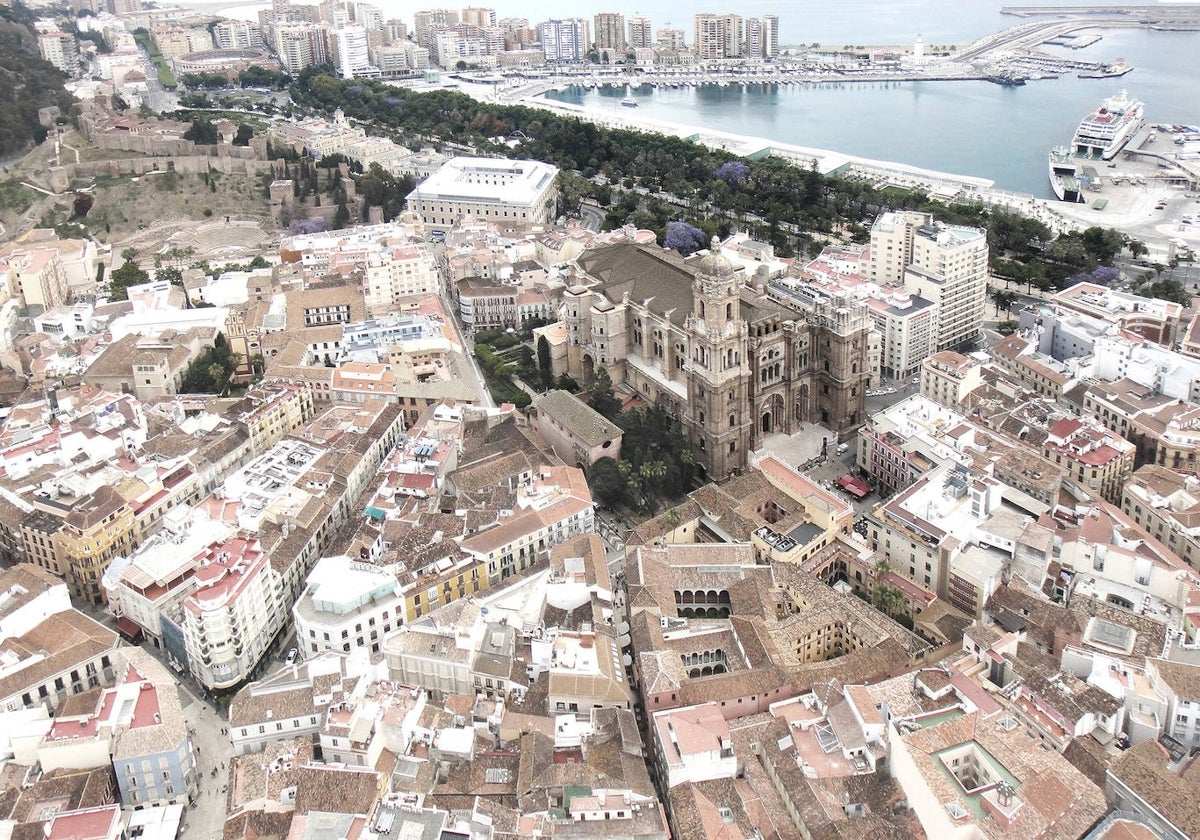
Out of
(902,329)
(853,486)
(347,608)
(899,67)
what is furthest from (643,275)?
(899,67)

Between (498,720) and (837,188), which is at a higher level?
(837,188)

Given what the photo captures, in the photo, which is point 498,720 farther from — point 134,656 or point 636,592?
point 134,656

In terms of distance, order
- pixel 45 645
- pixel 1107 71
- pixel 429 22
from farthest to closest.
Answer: pixel 429 22
pixel 1107 71
pixel 45 645

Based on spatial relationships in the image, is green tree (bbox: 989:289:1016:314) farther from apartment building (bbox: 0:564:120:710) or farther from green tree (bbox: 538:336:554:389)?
apartment building (bbox: 0:564:120:710)

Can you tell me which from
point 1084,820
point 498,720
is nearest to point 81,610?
point 498,720

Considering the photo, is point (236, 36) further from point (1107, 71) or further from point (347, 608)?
point (347, 608)

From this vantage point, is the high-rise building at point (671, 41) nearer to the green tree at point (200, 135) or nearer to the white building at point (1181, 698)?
the green tree at point (200, 135)
